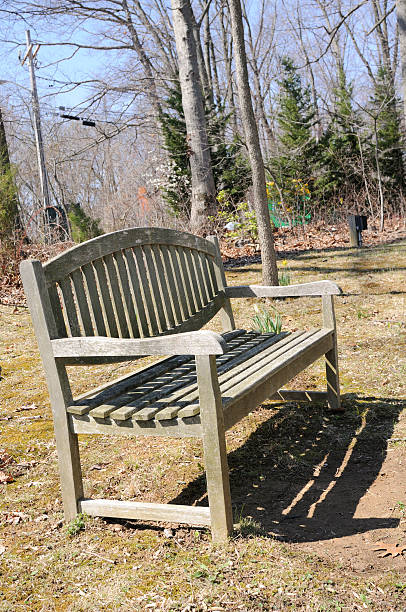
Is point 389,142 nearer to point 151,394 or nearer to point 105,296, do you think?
point 105,296

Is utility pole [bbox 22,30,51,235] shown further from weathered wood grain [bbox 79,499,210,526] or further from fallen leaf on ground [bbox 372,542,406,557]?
fallen leaf on ground [bbox 372,542,406,557]

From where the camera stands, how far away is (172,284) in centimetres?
342

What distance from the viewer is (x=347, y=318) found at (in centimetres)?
575

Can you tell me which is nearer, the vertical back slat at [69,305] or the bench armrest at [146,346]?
the bench armrest at [146,346]

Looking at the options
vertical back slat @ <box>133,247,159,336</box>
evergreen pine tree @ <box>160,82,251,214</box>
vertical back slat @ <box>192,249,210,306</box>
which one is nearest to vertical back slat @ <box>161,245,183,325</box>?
vertical back slat @ <box>133,247,159,336</box>

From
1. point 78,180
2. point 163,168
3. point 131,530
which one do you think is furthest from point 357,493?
point 78,180

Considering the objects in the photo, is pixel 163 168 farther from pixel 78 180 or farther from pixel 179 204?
pixel 78 180

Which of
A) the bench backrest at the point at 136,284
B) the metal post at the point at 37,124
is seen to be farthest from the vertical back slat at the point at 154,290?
the metal post at the point at 37,124

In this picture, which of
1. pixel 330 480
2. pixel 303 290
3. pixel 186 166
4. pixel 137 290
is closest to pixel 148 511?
pixel 330 480

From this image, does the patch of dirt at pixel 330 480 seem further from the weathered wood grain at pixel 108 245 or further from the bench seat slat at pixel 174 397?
the weathered wood grain at pixel 108 245

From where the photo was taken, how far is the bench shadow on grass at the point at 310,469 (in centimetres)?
253

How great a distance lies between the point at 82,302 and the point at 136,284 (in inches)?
17.9

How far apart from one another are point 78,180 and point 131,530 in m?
31.6

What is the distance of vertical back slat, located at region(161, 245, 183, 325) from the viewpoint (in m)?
3.39
